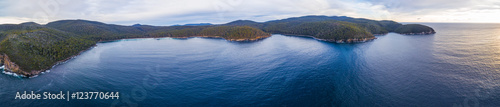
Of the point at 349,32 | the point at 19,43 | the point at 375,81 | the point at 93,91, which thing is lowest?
the point at 93,91

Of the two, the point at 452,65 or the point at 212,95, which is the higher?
the point at 452,65

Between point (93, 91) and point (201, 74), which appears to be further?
point (201, 74)

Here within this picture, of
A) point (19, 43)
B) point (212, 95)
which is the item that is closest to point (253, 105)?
point (212, 95)

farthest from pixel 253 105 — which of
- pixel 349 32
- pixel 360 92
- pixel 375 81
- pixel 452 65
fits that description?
pixel 349 32

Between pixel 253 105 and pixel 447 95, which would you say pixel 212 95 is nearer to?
pixel 253 105

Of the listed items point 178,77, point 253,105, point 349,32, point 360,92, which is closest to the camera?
point 253,105

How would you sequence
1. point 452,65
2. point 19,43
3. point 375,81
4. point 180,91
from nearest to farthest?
1. point 180,91
2. point 375,81
3. point 452,65
4. point 19,43

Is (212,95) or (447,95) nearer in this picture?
(447,95)

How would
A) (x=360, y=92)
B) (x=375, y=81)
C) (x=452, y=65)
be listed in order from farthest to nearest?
(x=452, y=65) < (x=375, y=81) < (x=360, y=92)

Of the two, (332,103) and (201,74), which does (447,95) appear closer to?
(332,103)
